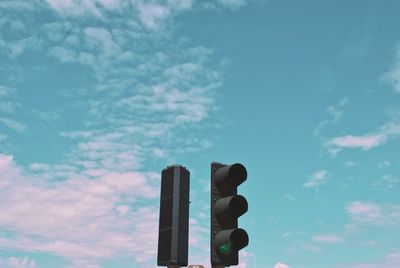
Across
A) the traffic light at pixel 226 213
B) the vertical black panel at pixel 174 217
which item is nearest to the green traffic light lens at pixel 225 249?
the traffic light at pixel 226 213

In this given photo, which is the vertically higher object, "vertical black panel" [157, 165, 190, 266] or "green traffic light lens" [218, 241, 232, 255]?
"vertical black panel" [157, 165, 190, 266]

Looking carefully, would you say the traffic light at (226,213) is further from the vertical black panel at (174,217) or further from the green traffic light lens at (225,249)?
the vertical black panel at (174,217)

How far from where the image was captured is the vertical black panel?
855 cm

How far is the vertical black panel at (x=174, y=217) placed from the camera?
855 centimetres

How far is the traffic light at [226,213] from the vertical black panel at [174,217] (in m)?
0.40

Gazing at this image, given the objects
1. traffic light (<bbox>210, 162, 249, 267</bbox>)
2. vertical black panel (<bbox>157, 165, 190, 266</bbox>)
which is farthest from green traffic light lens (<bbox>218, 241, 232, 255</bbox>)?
vertical black panel (<bbox>157, 165, 190, 266</bbox>)

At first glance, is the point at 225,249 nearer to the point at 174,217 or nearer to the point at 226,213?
the point at 226,213

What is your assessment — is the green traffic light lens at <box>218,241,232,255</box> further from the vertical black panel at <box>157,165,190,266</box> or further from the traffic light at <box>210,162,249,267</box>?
the vertical black panel at <box>157,165,190,266</box>

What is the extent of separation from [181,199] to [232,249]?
3.36 ft

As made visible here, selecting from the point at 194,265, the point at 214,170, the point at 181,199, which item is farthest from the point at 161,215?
the point at 194,265

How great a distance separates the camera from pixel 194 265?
1669cm

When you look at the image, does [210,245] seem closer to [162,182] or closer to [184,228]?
[184,228]

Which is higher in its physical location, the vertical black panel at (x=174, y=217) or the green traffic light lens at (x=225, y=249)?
the vertical black panel at (x=174, y=217)

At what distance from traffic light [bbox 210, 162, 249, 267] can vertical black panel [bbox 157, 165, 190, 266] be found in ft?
1.33
